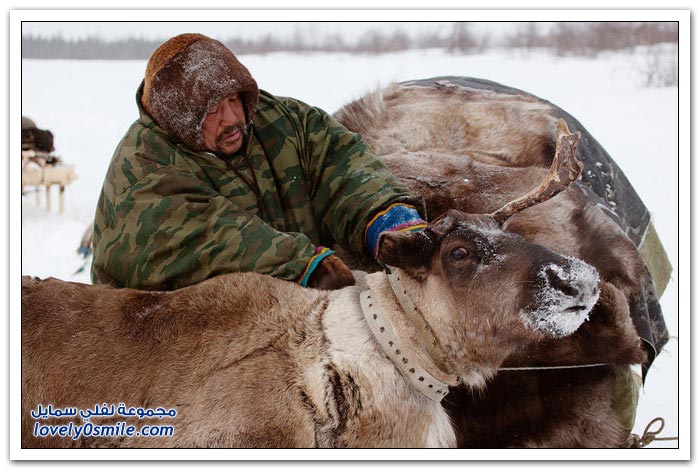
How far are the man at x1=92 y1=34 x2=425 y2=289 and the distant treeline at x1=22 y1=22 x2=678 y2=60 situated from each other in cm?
88

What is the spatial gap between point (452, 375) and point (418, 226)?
0.72 meters

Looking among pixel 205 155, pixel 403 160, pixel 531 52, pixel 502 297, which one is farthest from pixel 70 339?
pixel 531 52

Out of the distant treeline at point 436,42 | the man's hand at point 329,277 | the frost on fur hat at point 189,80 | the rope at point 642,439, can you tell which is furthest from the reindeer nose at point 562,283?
the distant treeline at point 436,42

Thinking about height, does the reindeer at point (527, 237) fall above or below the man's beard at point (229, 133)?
below

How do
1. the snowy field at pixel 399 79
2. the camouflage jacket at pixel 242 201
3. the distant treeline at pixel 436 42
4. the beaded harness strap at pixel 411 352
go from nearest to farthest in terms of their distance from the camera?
the beaded harness strap at pixel 411 352 → the camouflage jacket at pixel 242 201 → the distant treeline at pixel 436 42 → the snowy field at pixel 399 79

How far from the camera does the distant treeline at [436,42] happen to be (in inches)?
167

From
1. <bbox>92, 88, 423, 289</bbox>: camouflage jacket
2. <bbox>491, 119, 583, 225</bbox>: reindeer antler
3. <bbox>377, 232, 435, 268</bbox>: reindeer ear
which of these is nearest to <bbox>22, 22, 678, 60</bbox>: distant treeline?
<bbox>92, 88, 423, 289</bbox>: camouflage jacket

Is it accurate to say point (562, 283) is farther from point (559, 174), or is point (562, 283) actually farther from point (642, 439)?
point (642, 439)

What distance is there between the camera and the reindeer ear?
2865 mm

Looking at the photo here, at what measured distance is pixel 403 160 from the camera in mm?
4207

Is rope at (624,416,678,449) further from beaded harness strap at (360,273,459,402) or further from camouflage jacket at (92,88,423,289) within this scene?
camouflage jacket at (92,88,423,289)

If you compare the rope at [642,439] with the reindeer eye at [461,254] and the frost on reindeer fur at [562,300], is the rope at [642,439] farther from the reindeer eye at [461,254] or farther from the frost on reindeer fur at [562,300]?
the reindeer eye at [461,254]

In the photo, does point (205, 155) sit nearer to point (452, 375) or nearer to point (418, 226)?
point (418, 226)

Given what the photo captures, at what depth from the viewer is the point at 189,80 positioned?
3.34 meters
